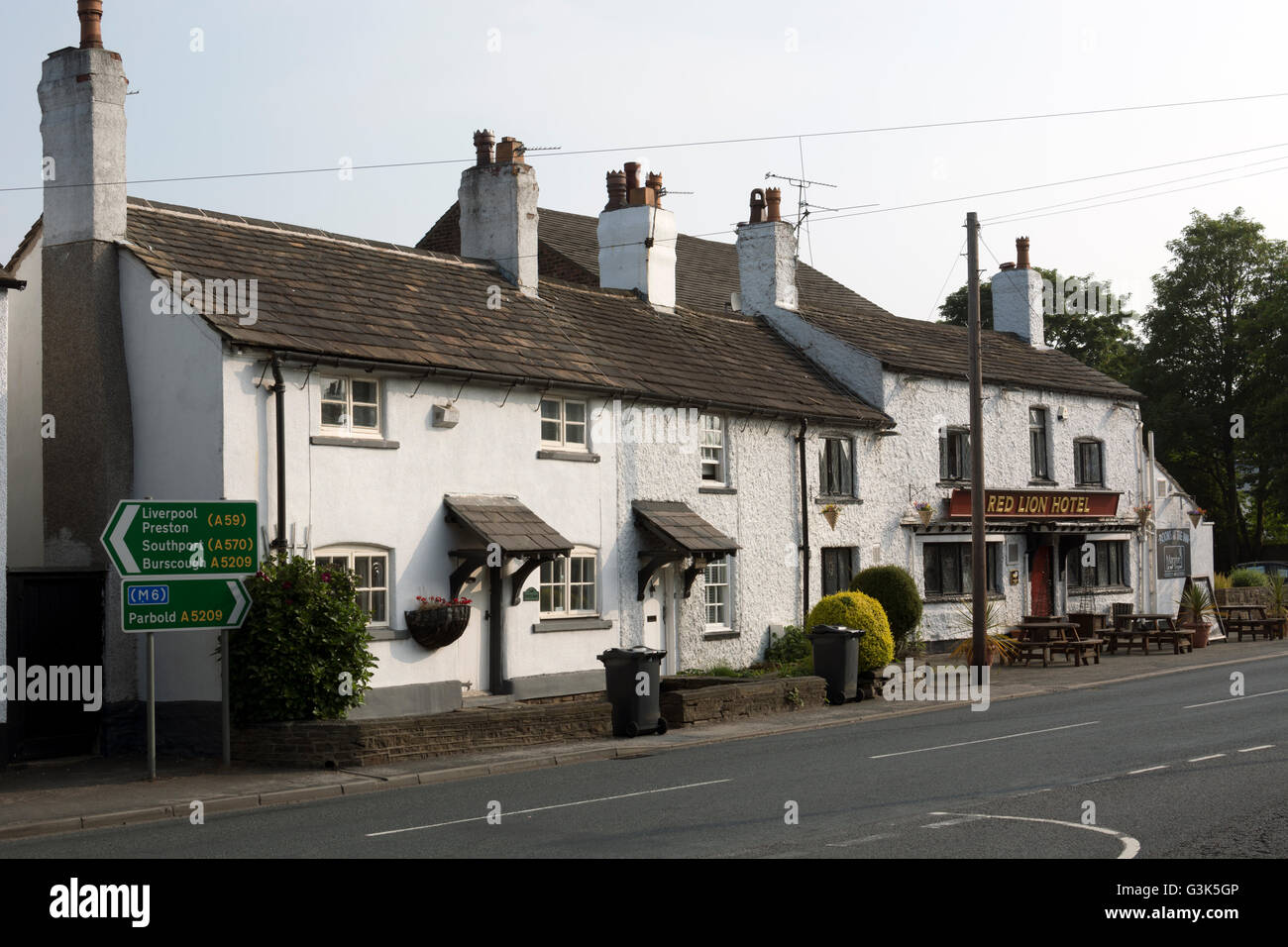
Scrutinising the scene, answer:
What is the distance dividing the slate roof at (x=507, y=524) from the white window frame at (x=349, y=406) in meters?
1.52

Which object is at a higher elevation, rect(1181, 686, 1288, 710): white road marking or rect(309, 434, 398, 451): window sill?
rect(309, 434, 398, 451): window sill

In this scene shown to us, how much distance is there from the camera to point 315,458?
1844 cm

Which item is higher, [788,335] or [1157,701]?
[788,335]

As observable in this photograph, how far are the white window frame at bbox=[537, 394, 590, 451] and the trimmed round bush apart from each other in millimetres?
4864

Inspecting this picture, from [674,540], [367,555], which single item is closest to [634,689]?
[367,555]

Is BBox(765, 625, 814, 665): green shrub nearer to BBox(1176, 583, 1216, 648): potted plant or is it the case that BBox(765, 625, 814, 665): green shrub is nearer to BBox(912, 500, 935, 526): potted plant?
BBox(912, 500, 935, 526): potted plant

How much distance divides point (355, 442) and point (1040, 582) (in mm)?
21116

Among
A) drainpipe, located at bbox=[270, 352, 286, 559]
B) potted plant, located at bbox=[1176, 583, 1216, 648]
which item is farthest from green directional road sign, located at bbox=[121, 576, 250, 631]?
potted plant, located at bbox=[1176, 583, 1216, 648]

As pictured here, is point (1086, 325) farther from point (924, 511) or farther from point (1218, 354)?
point (924, 511)

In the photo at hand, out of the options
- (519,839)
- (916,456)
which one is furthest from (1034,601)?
(519,839)

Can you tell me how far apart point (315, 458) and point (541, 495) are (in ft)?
13.9

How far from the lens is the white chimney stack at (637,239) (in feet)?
95.2

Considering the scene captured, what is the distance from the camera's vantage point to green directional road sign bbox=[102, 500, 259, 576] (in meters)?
15.3
